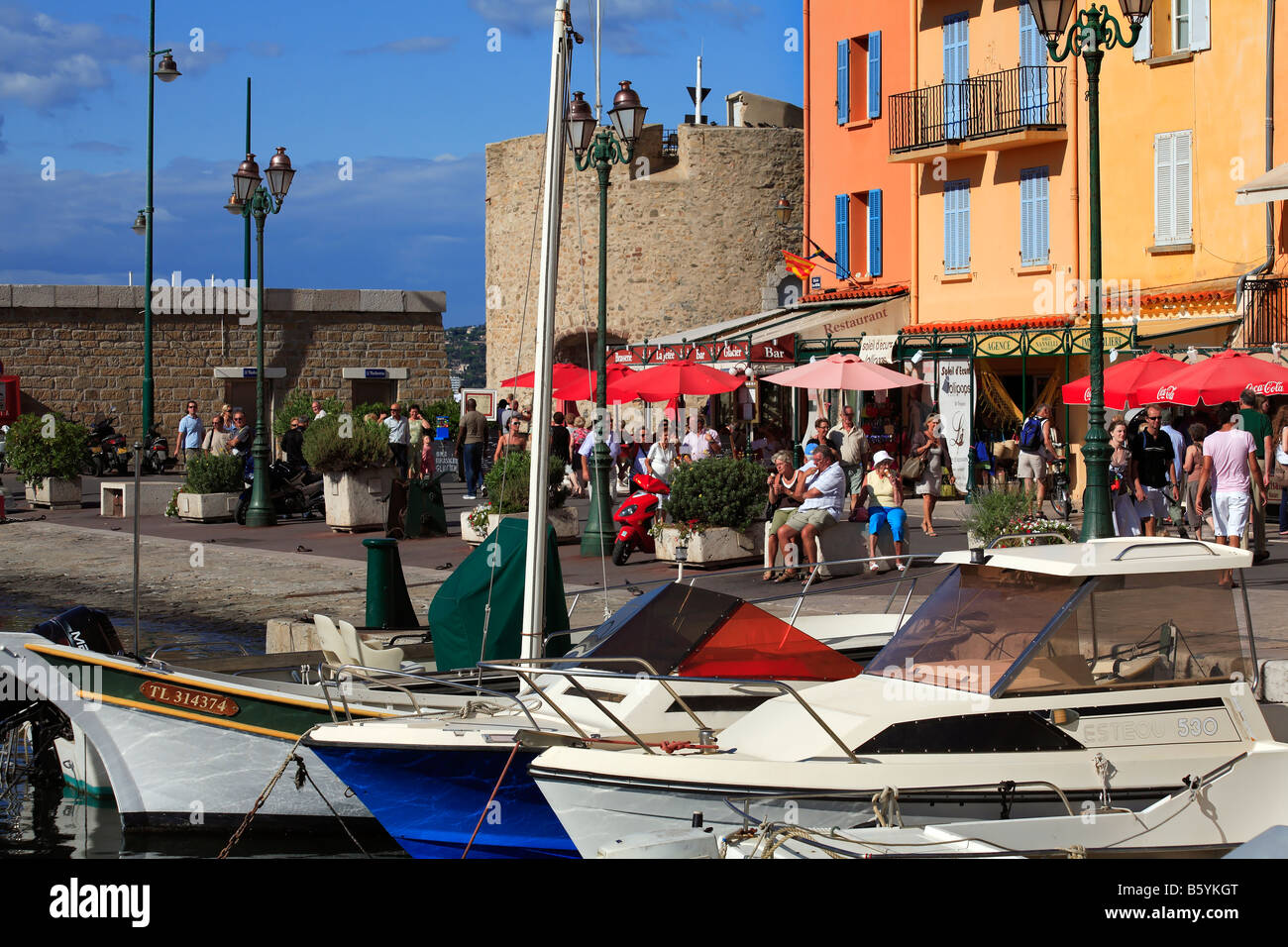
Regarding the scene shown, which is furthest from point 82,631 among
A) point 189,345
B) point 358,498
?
point 189,345

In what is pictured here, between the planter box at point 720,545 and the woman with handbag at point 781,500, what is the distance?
18.8 inches

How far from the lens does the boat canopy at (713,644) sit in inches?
326

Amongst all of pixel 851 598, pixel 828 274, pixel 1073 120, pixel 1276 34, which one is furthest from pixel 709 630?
pixel 828 274

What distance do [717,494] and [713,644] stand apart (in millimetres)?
7914

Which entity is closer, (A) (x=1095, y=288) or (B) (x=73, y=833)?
(B) (x=73, y=833)

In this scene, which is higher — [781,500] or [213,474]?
[213,474]

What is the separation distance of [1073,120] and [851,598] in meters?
15.1

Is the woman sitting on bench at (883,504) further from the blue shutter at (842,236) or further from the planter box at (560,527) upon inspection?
the blue shutter at (842,236)

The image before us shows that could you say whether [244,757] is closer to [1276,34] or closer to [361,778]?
[361,778]

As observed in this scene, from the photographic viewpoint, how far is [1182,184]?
78.9 ft

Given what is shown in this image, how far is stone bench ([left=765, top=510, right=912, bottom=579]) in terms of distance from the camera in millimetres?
14925

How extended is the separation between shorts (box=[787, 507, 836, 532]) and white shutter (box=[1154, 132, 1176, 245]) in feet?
40.7

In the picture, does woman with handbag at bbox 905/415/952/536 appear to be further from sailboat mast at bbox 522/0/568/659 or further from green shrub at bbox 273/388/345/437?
green shrub at bbox 273/388/345/437

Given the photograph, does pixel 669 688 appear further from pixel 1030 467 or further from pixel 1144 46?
pixel 1144 46
